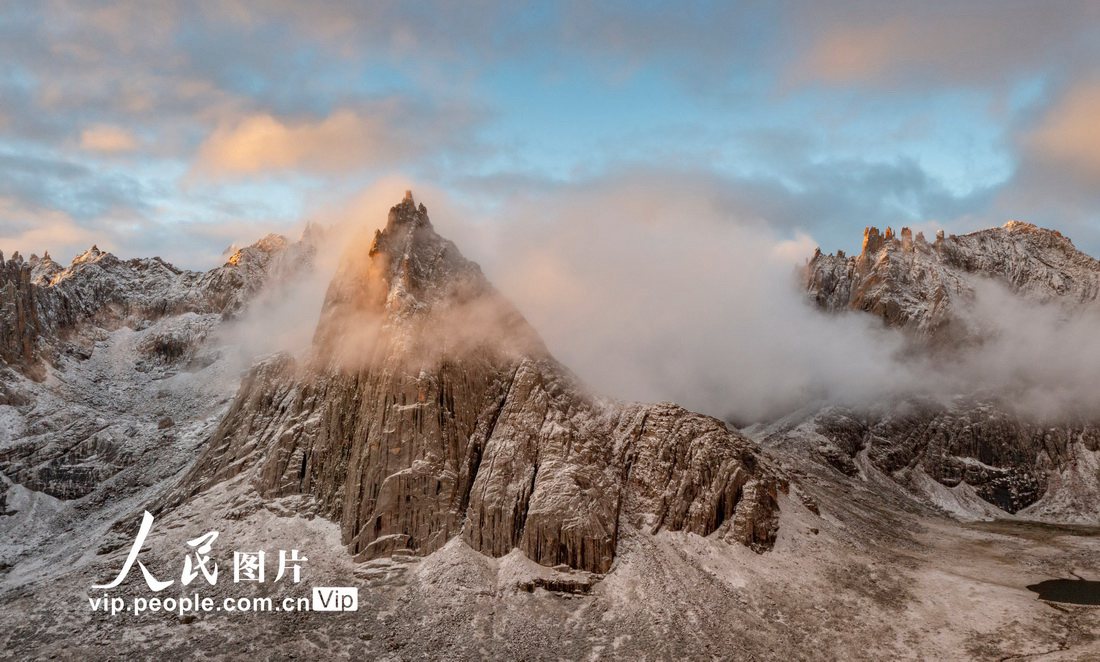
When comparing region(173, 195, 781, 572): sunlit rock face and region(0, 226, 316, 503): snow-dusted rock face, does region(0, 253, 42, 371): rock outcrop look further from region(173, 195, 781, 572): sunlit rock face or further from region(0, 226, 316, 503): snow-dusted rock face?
region(173, 195, 781, 572): sunlit rock face

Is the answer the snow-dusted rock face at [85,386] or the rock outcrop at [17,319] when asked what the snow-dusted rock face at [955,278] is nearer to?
the snow-dusted rock face at [85,386]

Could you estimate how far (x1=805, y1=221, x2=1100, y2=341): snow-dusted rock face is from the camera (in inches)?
7249

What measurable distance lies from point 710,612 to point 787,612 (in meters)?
8.63

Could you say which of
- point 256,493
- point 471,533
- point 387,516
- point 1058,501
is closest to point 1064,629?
point 471,533

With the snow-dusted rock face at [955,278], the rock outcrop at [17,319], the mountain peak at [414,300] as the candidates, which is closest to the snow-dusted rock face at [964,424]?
the snow-dusted rock face at [955,278]

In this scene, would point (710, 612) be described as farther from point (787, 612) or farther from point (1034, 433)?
point (1034, 433)

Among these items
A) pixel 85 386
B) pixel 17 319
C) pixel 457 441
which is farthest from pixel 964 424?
pixel 17 319

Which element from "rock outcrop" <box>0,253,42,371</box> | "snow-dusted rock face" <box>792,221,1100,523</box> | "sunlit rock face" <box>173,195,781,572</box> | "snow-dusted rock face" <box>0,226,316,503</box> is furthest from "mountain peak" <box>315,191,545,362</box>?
"rock outcrop" <box>0,253,42,371</box>

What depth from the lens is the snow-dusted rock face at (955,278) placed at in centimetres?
18412

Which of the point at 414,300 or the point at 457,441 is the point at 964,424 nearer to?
the point at 457,441

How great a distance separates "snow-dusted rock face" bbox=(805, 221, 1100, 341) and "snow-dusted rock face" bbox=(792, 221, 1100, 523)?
0.27 meters

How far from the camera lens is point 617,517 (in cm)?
8862

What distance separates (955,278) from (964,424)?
49.2 meters

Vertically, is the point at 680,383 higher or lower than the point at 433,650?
higher
